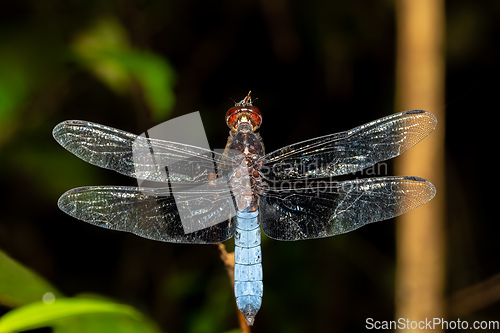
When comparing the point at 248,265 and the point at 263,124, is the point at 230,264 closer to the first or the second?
the point at 248,265

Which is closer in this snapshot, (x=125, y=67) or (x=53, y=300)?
(x=53, y=300)

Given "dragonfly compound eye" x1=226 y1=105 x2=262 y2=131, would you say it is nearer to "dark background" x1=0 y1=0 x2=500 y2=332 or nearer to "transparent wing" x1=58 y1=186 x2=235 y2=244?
"transparent wing" x1=58 y1=186 x2=235 y2=244

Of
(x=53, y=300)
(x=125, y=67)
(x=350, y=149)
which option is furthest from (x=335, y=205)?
(x=125, y=67)

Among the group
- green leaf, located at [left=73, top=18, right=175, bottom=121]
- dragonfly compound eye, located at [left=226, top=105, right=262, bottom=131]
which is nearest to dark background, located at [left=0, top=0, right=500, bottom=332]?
green leaf, located at [left=73, top=18, right=175, bottom=121]

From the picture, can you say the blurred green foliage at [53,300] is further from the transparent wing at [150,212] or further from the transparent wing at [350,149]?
the transparent wing at [350,149]

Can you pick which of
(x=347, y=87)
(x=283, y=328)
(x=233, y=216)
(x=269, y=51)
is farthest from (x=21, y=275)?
(x=347, y=87)

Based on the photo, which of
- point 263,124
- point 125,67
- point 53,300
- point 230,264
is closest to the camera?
point 53,300
